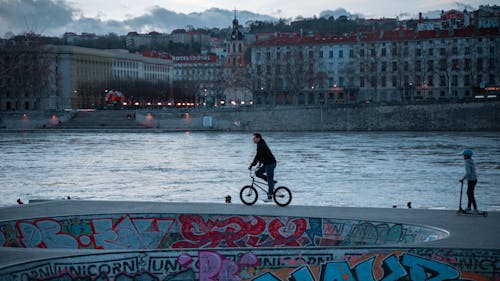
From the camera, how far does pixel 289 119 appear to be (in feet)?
263

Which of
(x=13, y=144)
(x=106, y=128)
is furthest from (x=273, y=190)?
(x=106, y=128)

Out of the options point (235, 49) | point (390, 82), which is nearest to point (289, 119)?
point (390, 82)

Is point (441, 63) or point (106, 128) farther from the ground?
point (441, 63)

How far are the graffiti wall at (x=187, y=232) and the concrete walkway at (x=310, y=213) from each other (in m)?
0.19

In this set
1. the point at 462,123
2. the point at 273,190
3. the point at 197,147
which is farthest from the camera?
the point at 462,123

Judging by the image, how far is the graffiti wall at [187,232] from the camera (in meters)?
14.9

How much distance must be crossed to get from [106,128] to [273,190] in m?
66.6

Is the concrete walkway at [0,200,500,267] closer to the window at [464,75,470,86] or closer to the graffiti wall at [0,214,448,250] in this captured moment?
the graffiti wall at [0,214,448,250]

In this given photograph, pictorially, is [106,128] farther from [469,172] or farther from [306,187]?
[469,172]

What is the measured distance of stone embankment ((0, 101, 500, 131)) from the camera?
2958 inches

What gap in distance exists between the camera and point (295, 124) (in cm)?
8006

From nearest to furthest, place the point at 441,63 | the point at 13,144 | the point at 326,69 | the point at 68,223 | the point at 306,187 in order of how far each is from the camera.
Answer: the point at 68,223 < the point at 306,187 < the point at 13,144 < the point at 441,63 < the point at 326,69

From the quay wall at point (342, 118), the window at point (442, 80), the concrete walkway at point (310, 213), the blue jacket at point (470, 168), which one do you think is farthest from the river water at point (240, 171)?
the window at point (442, 80)

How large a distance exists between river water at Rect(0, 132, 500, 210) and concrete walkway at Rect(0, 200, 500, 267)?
6.32 metres
